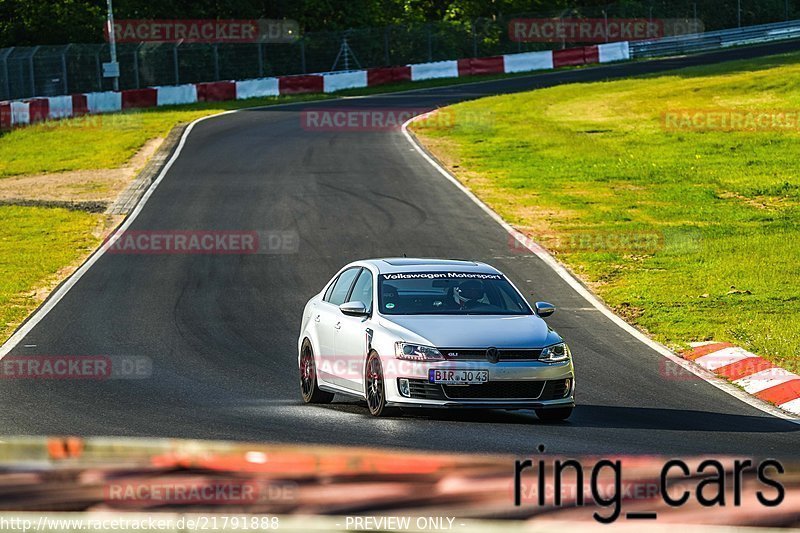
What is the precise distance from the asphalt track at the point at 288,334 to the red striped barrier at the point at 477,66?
23964mm

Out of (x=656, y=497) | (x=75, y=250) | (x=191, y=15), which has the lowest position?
(x=75, y=250)

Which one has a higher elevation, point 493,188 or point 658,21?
point 658,21

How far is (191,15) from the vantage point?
66.8 meters

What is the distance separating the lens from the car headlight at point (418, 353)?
11641 mm

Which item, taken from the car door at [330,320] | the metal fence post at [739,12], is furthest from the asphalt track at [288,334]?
the metal fence post at [739,12]

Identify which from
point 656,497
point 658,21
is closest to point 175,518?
point 656,497

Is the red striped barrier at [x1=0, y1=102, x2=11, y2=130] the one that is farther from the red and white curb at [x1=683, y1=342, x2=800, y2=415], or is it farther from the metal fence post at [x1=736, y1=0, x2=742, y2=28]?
the metal fence post at [x1=736, y1=0, x2=742, y2=28]

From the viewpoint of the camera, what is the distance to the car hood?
38.5 feet

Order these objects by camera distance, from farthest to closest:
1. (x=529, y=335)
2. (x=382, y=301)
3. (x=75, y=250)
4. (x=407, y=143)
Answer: (x=407, y=143) < (x=75, y=250) < (x=382, y=301) < (x=529, y=335)

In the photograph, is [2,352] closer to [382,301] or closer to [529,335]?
[382,301]

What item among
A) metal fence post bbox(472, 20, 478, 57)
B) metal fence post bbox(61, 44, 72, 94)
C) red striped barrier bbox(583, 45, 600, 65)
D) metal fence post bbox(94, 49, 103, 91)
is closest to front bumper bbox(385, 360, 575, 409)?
metal fence post bbox(61, 44, 72, 94)

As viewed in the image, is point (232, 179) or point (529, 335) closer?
point (529, 335)

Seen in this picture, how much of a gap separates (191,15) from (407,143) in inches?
1206

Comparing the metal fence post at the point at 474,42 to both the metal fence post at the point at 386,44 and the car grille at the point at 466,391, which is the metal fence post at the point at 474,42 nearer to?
the metal fence post at the point at 386,44
